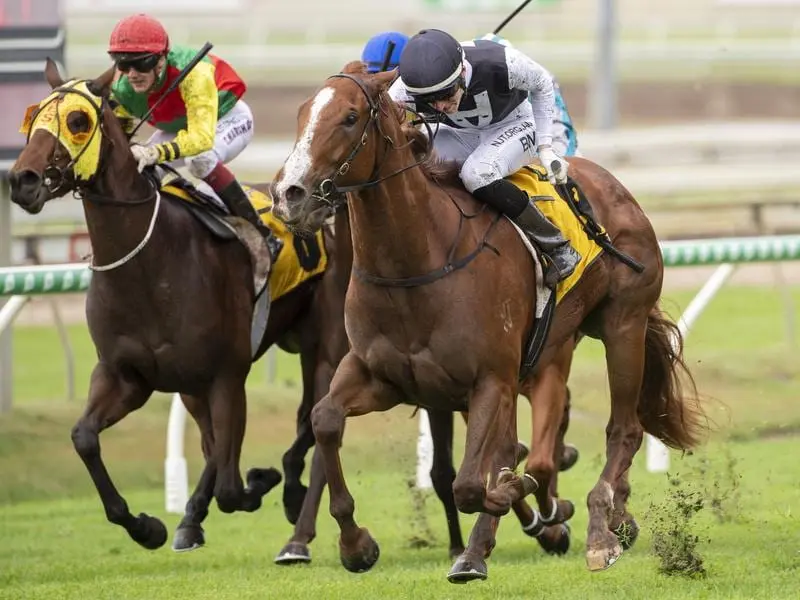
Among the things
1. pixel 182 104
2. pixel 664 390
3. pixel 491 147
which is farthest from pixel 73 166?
pixel 664 390

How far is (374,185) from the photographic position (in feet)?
17.0

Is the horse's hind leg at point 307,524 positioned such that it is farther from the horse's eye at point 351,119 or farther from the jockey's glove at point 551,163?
the horse's eye at point 351,119

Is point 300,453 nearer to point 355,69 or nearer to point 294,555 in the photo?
point 294,555

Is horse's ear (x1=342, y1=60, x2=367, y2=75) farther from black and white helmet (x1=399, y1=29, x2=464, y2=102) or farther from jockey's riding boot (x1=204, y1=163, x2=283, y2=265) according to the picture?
jockey's riding boot (x1=204, y1=163, x2=283, y2=265)

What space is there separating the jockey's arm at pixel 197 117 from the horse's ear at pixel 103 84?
31cm

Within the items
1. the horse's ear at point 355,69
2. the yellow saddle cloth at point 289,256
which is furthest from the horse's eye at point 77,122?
the horse's ear at point 355,69

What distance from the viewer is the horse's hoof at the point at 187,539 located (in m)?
6.63

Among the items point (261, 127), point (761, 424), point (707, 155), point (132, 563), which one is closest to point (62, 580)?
point (132, 563)

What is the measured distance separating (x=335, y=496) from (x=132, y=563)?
171 cm

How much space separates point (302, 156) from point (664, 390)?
2.59 meters

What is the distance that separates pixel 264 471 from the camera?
696cm

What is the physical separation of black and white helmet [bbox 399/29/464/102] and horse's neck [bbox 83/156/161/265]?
4.80 feet

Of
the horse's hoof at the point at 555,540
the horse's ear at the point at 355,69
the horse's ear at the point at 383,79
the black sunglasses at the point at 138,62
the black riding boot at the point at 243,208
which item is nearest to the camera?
the horse's ear at the point at 383,79

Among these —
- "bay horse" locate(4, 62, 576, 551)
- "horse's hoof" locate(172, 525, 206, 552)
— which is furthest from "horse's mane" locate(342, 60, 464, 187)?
"horse's hoof" locate(172, 525, 206, 552)
